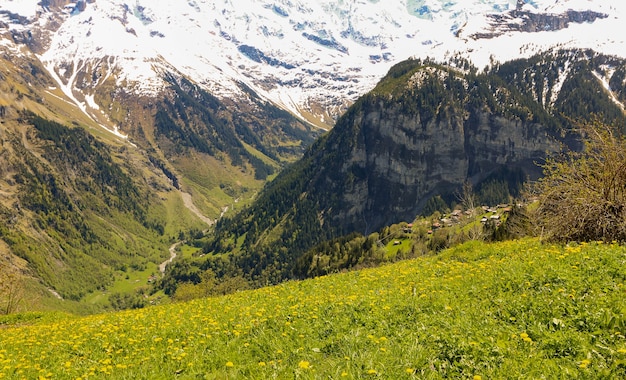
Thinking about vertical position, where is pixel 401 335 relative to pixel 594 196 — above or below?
below

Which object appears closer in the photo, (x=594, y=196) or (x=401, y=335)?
(x=401, y=335)

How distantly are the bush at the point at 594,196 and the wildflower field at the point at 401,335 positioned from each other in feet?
9.10

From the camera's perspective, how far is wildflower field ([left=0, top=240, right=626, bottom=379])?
346 inches

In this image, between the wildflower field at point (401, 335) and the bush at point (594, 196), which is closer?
the wildflower field at point (401, 335)

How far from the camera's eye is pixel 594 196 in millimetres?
19656

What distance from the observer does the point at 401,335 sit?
36.7ft

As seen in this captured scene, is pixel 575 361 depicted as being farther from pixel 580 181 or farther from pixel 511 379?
pixel 580 181

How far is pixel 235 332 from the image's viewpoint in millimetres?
13062

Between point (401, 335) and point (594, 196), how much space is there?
1517 cm

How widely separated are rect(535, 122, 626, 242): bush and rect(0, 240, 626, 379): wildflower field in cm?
277

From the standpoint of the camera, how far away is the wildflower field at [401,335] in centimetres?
879

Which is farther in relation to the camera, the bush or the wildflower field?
the bush

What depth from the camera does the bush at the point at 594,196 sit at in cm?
1927

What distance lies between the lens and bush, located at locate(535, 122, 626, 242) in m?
19.3
